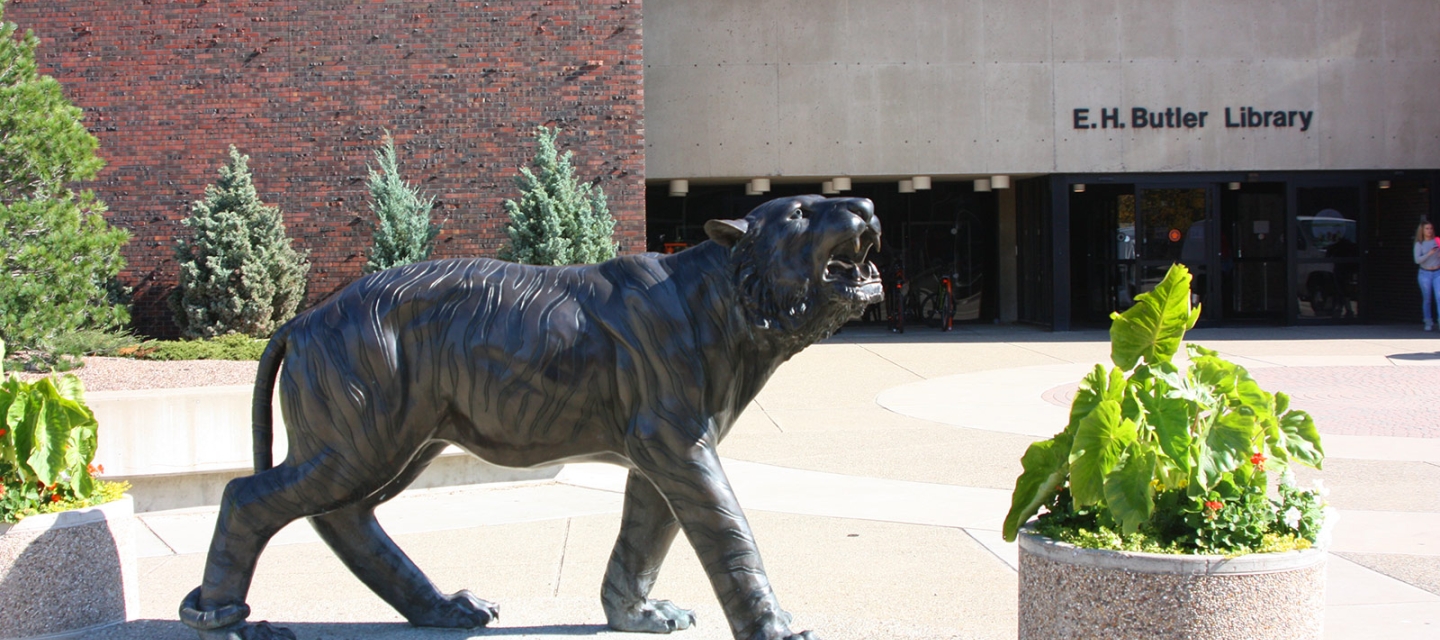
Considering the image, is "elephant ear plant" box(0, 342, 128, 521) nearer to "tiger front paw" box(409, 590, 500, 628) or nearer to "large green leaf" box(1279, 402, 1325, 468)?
"tiger front paw" box(409, 590, 500, 628)

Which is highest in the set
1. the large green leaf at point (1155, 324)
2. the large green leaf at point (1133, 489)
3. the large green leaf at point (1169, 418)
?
the large green leaf at point (1155, 324)

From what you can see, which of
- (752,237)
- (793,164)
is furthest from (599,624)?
(793,164)

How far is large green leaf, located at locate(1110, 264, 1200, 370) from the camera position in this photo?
352cm

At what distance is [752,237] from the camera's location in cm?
356

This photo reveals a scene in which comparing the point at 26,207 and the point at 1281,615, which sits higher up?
the point at 26,207

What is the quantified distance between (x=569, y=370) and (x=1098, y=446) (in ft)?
5.09

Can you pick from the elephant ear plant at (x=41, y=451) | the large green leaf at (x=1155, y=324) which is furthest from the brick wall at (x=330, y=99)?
the large green leaf at (x=1155, y=324)

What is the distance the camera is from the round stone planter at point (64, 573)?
4.19m

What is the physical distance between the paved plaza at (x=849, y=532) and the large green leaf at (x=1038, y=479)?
2.87ft

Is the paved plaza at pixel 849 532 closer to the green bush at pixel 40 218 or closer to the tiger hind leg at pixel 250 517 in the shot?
the tiger hind leg at pixel 250 517

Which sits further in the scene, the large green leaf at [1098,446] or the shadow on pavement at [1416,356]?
the shadow on pavement at [1416,356]

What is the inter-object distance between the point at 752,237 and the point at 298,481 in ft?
5.17

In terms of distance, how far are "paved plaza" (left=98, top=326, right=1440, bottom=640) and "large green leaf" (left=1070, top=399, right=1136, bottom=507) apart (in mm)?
1189

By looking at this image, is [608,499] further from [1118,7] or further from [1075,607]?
[1118,7]
